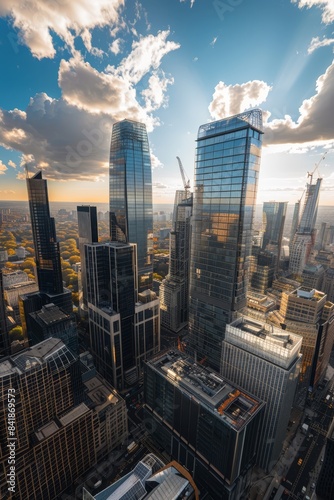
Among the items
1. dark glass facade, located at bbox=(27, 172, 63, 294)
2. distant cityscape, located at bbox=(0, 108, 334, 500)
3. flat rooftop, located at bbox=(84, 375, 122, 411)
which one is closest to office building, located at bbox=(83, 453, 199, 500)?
distant cityscape, located at bbox=(0, 108, 334, 500)

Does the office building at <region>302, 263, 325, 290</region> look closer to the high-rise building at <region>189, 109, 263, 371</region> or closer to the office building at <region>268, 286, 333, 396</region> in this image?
the office building at <region>268, 286, 333, 396</region>

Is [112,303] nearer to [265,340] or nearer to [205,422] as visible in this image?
[205,422]

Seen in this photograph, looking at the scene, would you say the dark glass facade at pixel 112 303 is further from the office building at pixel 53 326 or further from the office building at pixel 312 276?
the office building at pixel 312 276

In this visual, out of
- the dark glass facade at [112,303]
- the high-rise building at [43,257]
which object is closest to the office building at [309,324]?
the dark glass facade at [112,303]

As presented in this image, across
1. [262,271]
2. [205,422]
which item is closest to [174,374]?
[205,422]

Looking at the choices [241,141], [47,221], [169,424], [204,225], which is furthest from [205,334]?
[47,221]
